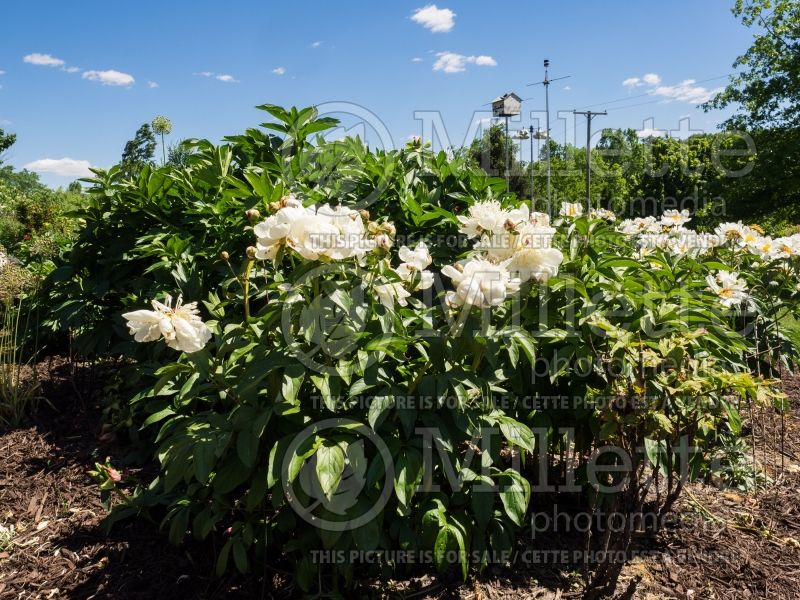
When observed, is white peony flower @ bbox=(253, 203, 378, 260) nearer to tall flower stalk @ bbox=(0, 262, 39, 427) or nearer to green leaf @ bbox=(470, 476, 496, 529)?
green leaf @ bbox=(470, 476, 496, 529)

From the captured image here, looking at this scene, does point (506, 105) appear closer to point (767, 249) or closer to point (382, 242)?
point (767, 249)

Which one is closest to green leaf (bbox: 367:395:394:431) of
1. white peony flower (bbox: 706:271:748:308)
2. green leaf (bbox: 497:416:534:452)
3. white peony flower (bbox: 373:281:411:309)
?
white peony flower (bbox: 373:281:411:309)

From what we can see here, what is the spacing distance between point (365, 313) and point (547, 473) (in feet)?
4.08

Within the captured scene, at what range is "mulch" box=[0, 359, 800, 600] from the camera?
2.20 metres

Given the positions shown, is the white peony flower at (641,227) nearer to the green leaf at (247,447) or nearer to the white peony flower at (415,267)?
the white peony flower at (415,267)

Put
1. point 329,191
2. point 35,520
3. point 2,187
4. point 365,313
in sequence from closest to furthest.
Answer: point 365,313 < point 35,520 < point 329,191 < point 2,187

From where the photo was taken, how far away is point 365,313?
1907 mm

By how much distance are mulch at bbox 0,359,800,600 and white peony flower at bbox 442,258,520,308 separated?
109 centimetres

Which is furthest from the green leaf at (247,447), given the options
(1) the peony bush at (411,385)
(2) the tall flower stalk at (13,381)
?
(2) the tall flower stalk at (13,381)

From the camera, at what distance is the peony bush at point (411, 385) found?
1785mm

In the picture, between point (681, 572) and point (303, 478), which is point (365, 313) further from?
point (681, 572)

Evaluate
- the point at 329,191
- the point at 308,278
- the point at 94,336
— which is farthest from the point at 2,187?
the point at 308,278

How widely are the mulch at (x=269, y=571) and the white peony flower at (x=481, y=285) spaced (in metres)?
1.09

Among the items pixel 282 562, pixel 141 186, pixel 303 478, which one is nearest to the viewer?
pixel 303 478
